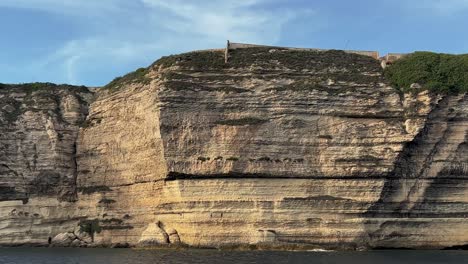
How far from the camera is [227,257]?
29.3 meters

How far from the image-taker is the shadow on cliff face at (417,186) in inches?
1367

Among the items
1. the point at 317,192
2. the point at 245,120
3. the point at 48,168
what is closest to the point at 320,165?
the point at 317,192

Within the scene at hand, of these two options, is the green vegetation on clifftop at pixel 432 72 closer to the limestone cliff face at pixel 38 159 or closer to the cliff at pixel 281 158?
the cliff at pixel 281 158

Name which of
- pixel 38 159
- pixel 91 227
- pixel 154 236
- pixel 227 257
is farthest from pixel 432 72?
pixel 38 159

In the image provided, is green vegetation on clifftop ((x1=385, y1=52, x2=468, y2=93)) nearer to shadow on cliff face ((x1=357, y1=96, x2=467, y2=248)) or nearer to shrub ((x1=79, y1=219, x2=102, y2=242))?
shadow on cliff face ((x1=357, y1=96, x2=467, y2=248))

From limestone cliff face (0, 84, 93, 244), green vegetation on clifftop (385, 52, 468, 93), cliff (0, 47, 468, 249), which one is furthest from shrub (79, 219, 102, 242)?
green vegetation on clifftop (385, 52, 468, 93)

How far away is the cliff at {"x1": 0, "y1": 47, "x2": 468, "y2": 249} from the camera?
3416 centimetres

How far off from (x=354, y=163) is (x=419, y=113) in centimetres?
496

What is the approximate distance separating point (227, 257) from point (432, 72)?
17.8m

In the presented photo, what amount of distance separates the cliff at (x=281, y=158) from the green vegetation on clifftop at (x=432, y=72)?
74cm

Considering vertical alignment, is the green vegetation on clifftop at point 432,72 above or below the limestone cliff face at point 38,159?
above

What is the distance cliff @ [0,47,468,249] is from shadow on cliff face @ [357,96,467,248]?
0.06 meters

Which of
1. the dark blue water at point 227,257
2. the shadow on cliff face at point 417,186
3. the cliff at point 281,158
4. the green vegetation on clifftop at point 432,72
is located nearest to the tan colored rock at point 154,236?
the cliff at point 281,158

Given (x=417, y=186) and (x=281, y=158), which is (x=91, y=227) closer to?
(x=281, y=158)
